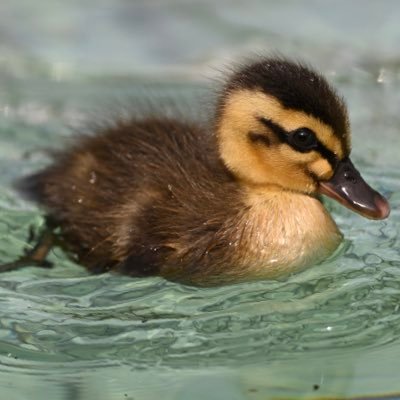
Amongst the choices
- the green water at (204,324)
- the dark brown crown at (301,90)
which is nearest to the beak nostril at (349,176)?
the dark brown crown at (301,90)

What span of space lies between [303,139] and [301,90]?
15cm

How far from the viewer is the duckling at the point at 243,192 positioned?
3.69 m

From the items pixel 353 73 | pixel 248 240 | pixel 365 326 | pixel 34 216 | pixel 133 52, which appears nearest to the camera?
pixel 365 326

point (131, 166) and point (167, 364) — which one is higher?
point (131, 166)

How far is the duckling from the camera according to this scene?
3686 mm

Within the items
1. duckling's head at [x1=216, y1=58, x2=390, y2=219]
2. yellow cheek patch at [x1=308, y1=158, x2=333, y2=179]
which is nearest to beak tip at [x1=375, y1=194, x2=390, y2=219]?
duckling's head at [x1=216, y1=58, x2=390, y2=219]

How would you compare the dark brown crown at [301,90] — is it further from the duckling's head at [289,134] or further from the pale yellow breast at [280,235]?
the pale yellow breast at [280,235]

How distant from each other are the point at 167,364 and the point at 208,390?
0.18 m

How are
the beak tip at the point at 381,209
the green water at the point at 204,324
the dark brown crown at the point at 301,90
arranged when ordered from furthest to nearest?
the beak tip at the point at 381,209
the dark brown crown at the point at 301,90
the green water at the point at 204,324

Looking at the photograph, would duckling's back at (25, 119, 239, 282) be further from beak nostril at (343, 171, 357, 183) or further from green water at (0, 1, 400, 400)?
beak nostril at (343, 171, 357, 183)

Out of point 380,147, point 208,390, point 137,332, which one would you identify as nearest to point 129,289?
point 137,332

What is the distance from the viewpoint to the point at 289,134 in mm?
3697

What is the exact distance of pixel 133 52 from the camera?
240 inches

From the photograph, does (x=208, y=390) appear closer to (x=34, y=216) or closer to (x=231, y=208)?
(x=231, y=208)
